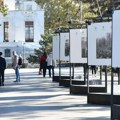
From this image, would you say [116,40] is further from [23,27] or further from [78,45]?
[23,27]

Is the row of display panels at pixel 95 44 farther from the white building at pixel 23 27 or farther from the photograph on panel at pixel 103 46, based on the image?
the white building at pixel 23 27

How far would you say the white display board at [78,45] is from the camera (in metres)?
20.3

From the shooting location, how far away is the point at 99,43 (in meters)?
15.8

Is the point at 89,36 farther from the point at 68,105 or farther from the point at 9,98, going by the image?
the point at 9,98

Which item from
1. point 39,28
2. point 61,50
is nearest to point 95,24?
point 61,50

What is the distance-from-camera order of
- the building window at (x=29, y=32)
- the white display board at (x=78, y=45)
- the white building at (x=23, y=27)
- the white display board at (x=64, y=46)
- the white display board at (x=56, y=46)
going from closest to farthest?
the white display board at (x=78, y=45)
the white display board at (x=64, y=46)
the white display board at (x=56, y=46)
the white building at (x=23, y=27)
the building window at (x=29, y=32)

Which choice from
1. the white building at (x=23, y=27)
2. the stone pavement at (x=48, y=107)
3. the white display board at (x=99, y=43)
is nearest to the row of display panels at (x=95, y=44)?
the white display board at (x=99, y=43)

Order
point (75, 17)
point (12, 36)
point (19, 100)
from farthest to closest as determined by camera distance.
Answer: point (12, 36) < point (75, 17) < point (19, 100)

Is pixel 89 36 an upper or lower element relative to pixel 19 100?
upper

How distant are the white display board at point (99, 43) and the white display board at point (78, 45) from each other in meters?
3.85

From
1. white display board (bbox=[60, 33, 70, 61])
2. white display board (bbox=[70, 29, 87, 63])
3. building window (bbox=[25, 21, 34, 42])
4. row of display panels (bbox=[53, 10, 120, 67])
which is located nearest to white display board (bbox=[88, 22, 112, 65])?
row of display panels (bbox=[53, 10, 120, 67])

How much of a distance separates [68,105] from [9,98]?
3.20 metres

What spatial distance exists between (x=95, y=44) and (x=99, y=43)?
0.29 m

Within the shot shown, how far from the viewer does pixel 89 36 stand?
16.5 meters
